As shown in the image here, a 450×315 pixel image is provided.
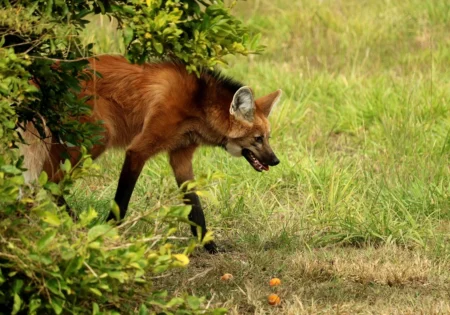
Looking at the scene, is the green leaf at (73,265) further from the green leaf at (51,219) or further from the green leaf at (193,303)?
the green leaf at (193,303)

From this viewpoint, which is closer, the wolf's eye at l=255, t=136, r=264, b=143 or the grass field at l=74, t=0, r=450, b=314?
the grass field at l=74, t=0, r=450, b=314

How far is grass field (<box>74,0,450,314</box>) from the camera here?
4.82 meters

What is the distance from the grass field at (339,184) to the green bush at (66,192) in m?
0.35

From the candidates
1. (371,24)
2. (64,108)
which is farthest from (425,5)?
(64,108)

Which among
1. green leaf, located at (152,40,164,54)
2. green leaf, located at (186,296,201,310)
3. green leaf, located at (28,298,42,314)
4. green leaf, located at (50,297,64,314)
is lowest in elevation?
green leaf, located at (186,296,201,310)

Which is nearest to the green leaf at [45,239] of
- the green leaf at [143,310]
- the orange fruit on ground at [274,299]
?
the green leaf at [143,310]

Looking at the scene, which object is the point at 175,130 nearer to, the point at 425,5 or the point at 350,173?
the point at 350,173

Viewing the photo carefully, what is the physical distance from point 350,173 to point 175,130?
5.05 ft

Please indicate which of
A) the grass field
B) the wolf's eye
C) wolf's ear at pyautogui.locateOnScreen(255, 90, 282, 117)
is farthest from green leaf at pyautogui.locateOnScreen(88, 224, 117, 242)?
wolf's ear at pyautogui.locateOnScreen(255, 90, 282, 117)

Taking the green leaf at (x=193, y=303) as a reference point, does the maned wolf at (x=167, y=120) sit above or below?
below

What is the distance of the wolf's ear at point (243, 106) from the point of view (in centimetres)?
570

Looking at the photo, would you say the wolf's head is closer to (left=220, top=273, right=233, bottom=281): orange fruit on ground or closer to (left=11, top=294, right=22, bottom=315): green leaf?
(left=220, top=273, right=233, bottom=281): orange fruit on ground

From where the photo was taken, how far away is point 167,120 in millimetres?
5586

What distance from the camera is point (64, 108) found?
4086 millimetres
